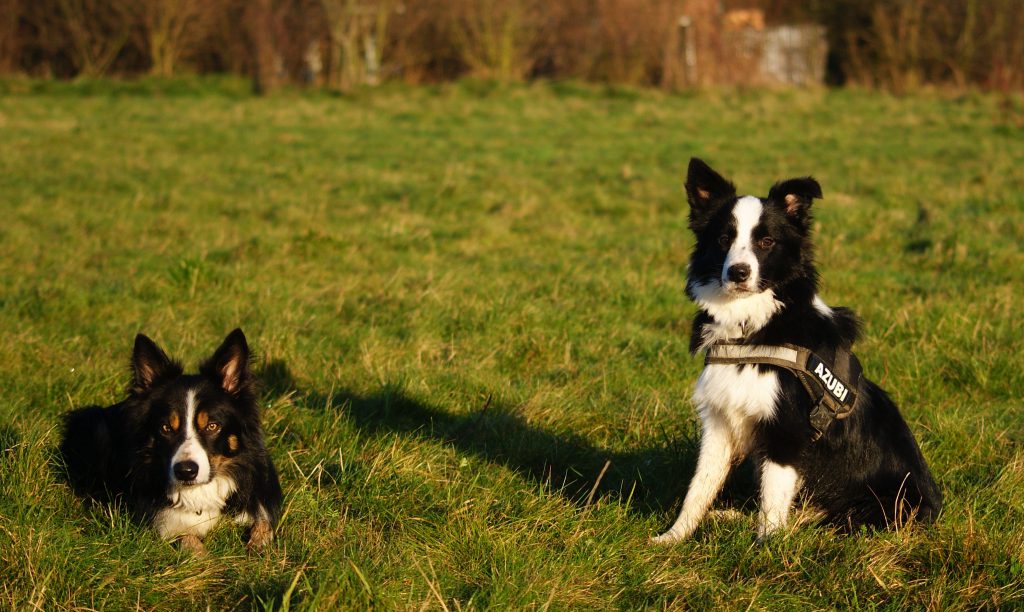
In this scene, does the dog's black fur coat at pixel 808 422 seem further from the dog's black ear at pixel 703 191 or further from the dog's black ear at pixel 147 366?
the dog's black ear at pixel 147 366

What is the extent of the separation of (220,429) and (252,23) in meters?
21.0

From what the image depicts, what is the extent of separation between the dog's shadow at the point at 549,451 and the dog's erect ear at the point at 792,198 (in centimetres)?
113

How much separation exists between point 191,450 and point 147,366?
1.43 feet

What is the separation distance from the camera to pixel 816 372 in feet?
11.5

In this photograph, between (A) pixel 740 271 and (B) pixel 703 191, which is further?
(B) pixel 703 191

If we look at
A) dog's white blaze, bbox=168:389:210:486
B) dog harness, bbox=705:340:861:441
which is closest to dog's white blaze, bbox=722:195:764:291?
dog harness, bbox=705:340:861:441

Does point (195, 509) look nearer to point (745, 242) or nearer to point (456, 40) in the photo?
point (745, 242)

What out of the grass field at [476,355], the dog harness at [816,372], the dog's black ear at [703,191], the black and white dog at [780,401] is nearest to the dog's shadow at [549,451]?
the grass field at [476,355]

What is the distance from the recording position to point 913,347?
5.70 metres

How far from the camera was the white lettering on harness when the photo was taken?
3.49 metres

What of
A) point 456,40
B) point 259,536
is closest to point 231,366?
point 259,536

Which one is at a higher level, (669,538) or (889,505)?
(889,505)

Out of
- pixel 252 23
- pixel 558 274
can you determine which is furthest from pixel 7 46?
pixel 558 274

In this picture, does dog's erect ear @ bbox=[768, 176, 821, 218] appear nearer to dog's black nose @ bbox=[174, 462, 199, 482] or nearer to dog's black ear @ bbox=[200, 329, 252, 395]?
dog's black ear @ bbox=[200, 329, 252, 395]
